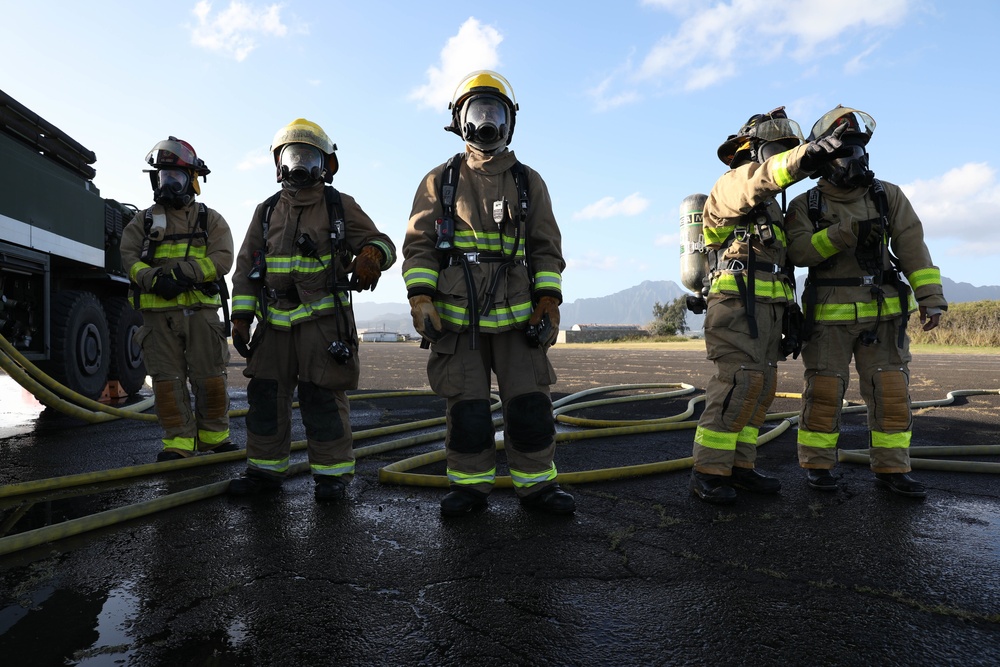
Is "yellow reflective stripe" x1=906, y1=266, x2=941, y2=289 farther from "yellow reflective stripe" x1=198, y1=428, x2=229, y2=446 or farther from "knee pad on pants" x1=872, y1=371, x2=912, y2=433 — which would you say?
"yellow reflective stripe" x1=198, y1=428, x2=229, y2=446

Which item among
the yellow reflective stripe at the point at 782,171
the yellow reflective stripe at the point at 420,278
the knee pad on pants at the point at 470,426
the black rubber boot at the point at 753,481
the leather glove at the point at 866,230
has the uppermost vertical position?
the yellow reflective stripe at the point at 782,171

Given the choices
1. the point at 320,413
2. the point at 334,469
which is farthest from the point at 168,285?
the point at 334,469

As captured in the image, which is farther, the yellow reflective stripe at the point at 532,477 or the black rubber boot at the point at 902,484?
the black rubber boot at the point at 902,484

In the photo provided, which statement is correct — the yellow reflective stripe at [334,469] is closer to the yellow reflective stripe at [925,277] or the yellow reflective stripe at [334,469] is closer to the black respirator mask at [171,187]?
the black respirator mask at [171,187]

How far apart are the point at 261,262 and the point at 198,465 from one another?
1.42m

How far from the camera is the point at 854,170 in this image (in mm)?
3102

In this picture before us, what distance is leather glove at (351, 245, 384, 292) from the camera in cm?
314

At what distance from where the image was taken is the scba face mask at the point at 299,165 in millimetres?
3246

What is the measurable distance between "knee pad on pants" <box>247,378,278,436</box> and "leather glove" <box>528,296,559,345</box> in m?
1.43

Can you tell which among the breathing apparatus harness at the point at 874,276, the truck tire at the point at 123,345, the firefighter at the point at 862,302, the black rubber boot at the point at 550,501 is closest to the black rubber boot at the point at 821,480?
the firefighter at the point at 862,302

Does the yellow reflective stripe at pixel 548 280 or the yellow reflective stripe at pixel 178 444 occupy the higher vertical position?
the yellow reflective stripe at pixel 548 280

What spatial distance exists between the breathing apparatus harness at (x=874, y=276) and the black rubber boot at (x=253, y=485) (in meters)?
2.90

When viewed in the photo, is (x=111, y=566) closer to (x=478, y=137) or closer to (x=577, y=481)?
(x=577, y=481)

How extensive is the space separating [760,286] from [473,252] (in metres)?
1.43
